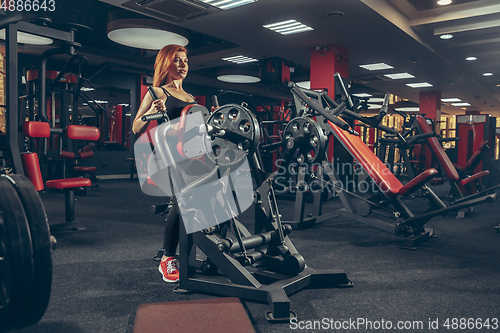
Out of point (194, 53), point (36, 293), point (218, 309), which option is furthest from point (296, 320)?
point (194, 53)

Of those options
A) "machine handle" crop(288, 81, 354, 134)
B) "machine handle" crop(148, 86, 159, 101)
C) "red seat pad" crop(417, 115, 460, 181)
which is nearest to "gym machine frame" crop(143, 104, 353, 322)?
"machine handle" crop(148, 86, 159, 101)

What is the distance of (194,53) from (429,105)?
24.8ft

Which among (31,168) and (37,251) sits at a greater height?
(31,168)

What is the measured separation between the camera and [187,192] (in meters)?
1.84

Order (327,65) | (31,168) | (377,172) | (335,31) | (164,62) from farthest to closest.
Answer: (327,65) → (335,31) → (377,172) → (31,168) → (164,62)

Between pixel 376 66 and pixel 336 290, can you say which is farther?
pixel 376 66

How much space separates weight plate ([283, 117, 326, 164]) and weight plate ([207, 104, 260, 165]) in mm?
491

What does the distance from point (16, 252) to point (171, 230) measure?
3.72 ft

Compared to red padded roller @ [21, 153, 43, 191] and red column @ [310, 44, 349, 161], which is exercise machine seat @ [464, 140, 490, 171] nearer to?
red column @ [310, 44, 349, 161]

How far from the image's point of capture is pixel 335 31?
5.82 metres

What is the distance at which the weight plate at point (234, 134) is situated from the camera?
1.81 meters

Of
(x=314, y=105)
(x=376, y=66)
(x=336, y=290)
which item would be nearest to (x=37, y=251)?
(x=336, y=290)

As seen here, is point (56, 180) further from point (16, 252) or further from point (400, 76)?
point (400, 76)

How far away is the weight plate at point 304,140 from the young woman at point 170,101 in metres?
0.66
